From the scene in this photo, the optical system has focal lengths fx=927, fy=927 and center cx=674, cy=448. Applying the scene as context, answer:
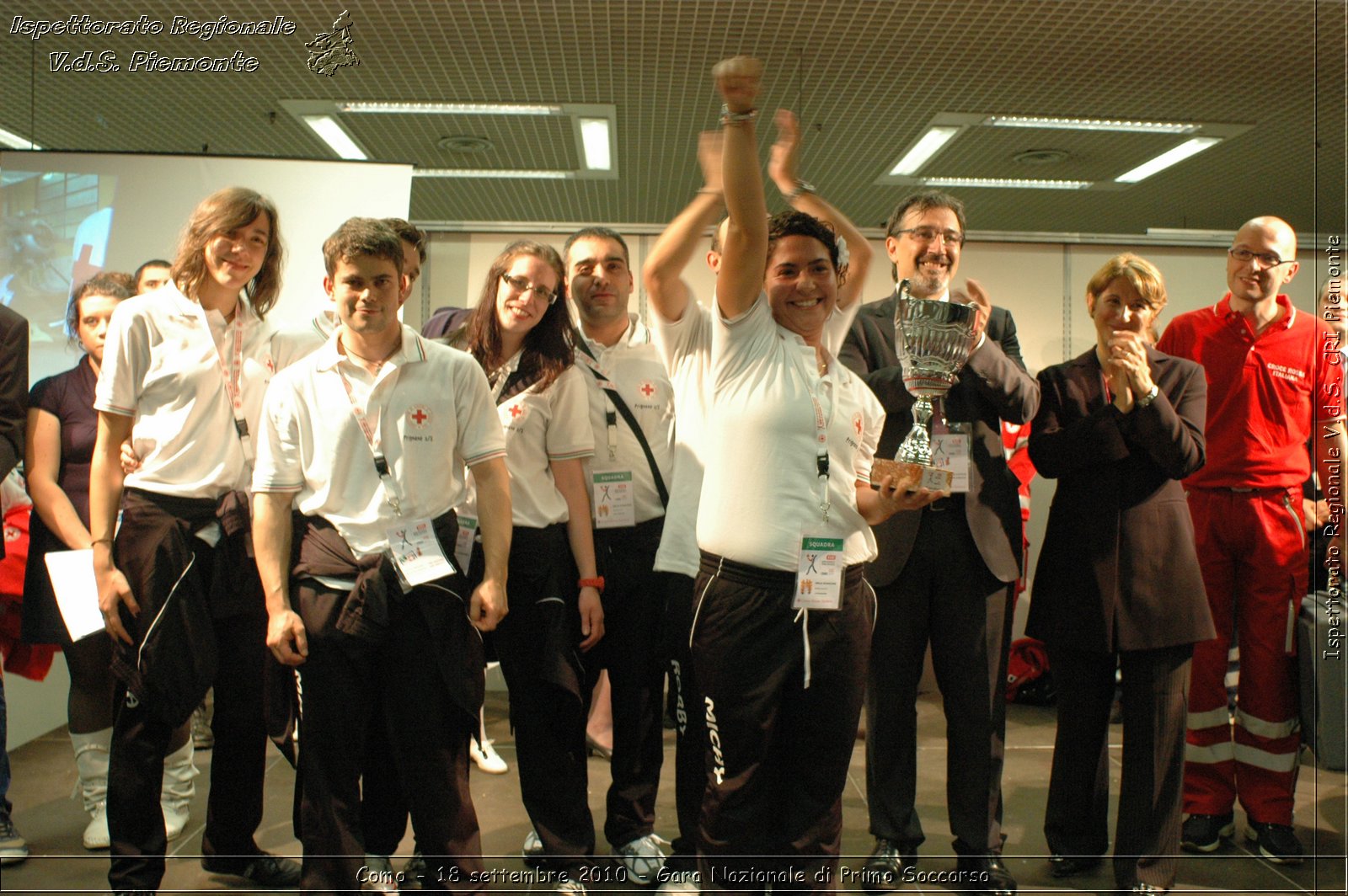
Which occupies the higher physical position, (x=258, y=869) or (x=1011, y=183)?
(x=1011, y=183)

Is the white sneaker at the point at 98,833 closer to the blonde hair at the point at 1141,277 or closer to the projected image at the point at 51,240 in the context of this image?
the projected image at the point at 51,240

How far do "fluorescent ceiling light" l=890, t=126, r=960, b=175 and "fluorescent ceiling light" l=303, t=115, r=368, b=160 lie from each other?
424cm

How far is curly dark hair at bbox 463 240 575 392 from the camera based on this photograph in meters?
2.50

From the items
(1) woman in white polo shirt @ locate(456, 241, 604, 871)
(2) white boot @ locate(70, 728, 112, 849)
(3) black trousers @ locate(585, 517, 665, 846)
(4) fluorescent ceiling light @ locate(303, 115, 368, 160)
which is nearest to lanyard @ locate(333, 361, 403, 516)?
(1) woman in white polo shirt @ locate(456, 241, 604, 871)

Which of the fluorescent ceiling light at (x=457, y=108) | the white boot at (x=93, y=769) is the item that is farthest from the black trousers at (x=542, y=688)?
the fluorescent ceiling light at (x=457, y=108)

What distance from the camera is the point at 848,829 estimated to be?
293 centimetres

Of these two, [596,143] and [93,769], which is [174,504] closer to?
[93,769]

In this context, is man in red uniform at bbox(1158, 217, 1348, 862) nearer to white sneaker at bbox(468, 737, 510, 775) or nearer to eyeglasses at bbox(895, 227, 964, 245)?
eyeglasses at bbox(895, 227, 964, 245)

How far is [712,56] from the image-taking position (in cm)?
555

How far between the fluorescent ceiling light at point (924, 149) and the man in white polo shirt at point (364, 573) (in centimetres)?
594

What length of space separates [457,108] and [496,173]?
199 centimetres

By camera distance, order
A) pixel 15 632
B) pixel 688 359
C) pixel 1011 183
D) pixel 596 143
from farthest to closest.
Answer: pixel 1011 183, pixel 596 143, pixel 15 632, pixel 688 359

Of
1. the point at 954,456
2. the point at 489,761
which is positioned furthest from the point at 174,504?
the point at 954,456

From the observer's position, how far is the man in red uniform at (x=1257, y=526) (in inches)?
112
